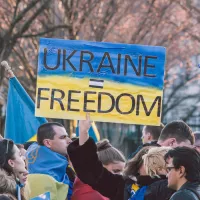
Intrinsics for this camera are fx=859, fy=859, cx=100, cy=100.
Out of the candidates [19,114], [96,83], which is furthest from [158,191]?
[19,114]

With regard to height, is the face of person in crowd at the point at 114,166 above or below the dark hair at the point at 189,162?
below

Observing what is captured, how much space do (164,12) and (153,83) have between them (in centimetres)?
1627

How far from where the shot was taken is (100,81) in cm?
740

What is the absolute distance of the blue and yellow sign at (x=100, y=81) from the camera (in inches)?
286

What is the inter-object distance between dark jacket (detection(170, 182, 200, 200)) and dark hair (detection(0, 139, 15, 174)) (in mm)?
1309

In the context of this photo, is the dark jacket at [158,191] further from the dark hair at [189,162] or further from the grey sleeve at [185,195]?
the grey sleeve at [185,195]

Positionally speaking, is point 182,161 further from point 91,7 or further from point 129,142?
point 129,142

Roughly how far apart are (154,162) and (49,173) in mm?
1562

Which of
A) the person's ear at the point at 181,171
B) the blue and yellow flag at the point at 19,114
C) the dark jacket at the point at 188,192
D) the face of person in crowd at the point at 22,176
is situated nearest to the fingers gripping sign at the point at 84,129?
the face of person in crowd at the point at 22,176

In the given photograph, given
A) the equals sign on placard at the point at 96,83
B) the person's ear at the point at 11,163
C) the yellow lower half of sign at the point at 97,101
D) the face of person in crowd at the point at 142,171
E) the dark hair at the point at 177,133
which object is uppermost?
the equals sign on placard at the point at 96,83

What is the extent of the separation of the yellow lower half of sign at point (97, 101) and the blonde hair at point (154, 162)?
367 mm

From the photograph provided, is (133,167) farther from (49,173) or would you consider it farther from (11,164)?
(49,173)

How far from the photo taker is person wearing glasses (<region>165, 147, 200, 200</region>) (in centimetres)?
638

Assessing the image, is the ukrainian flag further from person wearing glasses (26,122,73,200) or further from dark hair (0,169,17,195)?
dark hair (0,169,17,195)
